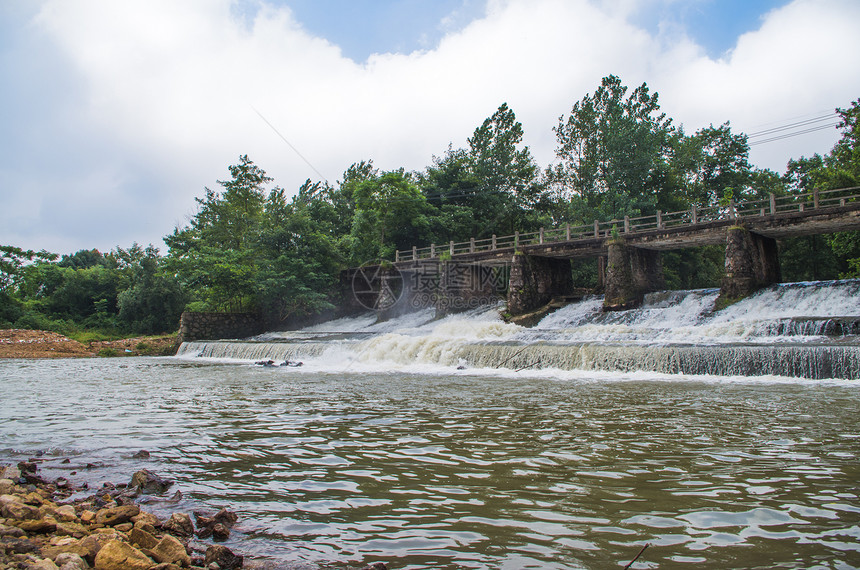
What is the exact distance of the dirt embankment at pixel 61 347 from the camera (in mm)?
28163

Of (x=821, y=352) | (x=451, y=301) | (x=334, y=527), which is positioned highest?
(x=451, y=301)

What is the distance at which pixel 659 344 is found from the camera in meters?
14.6

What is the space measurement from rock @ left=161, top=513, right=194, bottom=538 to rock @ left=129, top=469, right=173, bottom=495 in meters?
1.14

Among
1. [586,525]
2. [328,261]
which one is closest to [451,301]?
[328,261]

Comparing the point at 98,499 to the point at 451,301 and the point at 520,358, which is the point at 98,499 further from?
the point at 451,301

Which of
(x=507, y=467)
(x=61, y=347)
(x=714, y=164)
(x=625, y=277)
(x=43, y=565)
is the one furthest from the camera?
(x=714, y=164)

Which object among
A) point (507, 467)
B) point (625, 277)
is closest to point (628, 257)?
point (625, 277)

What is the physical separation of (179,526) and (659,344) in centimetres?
1345

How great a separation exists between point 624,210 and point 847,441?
33225 mm

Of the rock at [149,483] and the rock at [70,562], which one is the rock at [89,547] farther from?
the rock at [149,483]

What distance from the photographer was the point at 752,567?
2.97m

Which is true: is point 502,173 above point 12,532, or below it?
above

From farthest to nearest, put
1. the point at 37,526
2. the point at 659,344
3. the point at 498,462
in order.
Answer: the point at 659,344 → the point at 498,462 → the point at 37,526

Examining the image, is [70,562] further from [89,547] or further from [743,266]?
[743,266]
